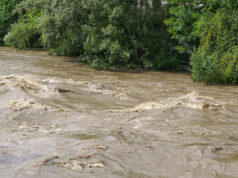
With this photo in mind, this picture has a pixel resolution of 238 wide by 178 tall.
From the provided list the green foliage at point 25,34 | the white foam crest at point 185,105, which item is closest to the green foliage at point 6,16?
the green foliage at point 25,34

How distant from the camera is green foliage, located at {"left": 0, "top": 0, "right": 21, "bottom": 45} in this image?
35344 millimetres

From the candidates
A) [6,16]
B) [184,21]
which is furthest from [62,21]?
[6,16]

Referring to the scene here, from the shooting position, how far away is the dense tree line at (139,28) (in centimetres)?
1697

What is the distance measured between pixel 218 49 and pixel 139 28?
224 inches

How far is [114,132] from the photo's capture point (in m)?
7.55

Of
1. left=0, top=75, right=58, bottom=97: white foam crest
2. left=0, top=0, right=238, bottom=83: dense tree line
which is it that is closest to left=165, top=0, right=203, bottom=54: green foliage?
left=0, top=0, right=238, bottom=83: dense tree line

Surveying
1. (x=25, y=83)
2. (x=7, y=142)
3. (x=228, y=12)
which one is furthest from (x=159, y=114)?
(x=228, y=12)

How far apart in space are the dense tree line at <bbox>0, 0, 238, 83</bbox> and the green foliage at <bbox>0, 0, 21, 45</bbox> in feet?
49.3

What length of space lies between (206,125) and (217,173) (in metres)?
3.10

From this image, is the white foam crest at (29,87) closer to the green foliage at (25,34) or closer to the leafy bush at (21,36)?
the green foliage at (25,34)

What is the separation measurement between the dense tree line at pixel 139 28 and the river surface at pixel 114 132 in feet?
14.6

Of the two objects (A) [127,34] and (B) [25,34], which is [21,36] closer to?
(B) [25,34]

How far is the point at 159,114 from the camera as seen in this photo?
9.34 meters

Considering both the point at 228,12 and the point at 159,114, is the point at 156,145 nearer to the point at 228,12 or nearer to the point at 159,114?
the point at 159,114
